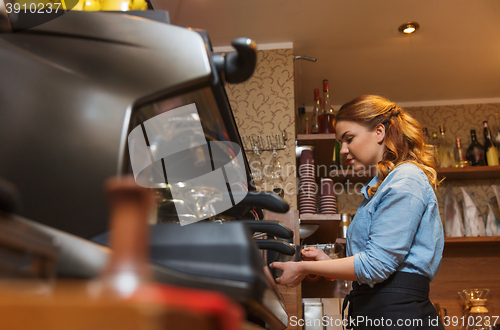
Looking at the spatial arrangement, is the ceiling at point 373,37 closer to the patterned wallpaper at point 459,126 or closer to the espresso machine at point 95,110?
the patterned wallpaper at point 459,126

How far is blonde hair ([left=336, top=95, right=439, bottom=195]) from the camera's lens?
1206 mm

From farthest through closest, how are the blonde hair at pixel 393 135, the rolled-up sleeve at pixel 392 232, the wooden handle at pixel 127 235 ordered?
the blonde hair at pixel 393 135
the rolled-up sleeve at pixel 392 232
the wooden handle at pixel 127 235

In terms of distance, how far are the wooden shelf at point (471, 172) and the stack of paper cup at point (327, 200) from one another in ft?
3.57

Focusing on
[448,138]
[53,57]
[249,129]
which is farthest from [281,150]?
[53,57]

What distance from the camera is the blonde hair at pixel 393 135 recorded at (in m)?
1.21

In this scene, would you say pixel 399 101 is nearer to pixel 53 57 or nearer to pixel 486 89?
pixel 486 89

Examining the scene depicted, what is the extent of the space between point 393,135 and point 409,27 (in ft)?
4.22

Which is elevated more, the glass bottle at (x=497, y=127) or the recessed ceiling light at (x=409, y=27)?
the recessed ceiling light at (x=409, y=27)

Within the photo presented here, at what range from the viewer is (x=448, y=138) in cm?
311

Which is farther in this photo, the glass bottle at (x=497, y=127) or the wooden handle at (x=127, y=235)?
the glass bottle at (x=497, y=127)

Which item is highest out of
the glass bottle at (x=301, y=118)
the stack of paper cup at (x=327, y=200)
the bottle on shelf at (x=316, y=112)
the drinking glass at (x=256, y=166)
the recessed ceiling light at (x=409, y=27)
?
the recessed ceiling light at (x=409, y=27)

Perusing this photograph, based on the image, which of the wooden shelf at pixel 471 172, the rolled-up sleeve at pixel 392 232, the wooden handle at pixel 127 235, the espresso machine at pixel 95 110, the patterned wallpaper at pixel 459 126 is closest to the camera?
the wooden handle at pixel 127 235

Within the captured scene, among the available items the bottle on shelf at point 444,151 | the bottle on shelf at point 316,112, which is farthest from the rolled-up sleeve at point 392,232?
the bottle on shelf at point 444,151

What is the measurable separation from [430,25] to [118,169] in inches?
93.3
